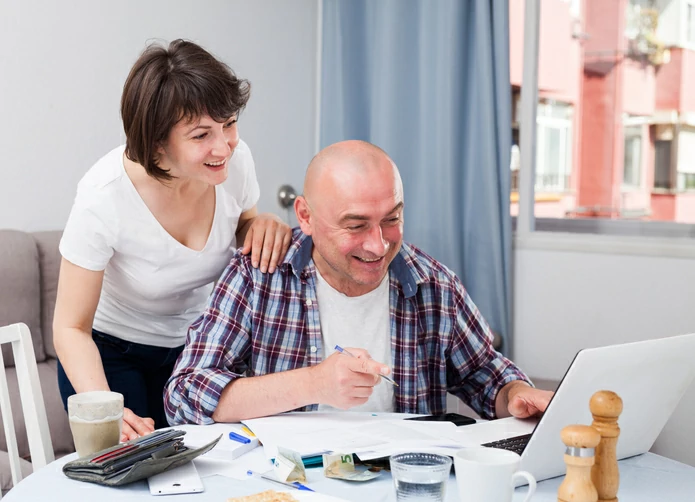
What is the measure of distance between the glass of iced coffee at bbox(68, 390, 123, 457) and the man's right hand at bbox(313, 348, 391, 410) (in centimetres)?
34

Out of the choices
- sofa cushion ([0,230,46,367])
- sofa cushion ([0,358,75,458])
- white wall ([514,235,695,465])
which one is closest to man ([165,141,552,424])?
sofa cushion ([0,358,75,458])

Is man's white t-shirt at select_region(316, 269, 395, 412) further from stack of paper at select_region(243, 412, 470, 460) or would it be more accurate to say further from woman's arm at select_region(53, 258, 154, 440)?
woman's arm at select_region(53, 258, 154, 440)

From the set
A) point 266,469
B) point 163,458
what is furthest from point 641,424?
point 163,458

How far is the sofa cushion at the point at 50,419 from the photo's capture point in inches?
91.9

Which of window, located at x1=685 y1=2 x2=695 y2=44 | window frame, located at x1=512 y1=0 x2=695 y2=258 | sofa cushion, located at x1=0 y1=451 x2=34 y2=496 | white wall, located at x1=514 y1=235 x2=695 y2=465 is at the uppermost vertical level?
window, located at x1=685 y1=2 x2=695 y2=44

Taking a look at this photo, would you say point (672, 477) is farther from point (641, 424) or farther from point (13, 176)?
point (13, 176)

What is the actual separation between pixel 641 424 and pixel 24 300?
1959 mm

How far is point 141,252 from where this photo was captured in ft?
5.89

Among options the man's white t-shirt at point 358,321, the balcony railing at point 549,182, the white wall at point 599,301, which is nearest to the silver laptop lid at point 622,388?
the man's white t-shirt at point 358,321

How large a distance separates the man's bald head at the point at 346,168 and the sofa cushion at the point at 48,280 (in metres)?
1.38

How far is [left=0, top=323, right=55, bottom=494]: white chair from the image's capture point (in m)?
1.50

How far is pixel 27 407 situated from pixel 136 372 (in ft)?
1.40

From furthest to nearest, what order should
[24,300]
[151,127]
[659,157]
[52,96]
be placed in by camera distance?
[659,157]
[52,96]
[24,300]
[151,127]

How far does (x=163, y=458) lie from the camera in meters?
1.14
